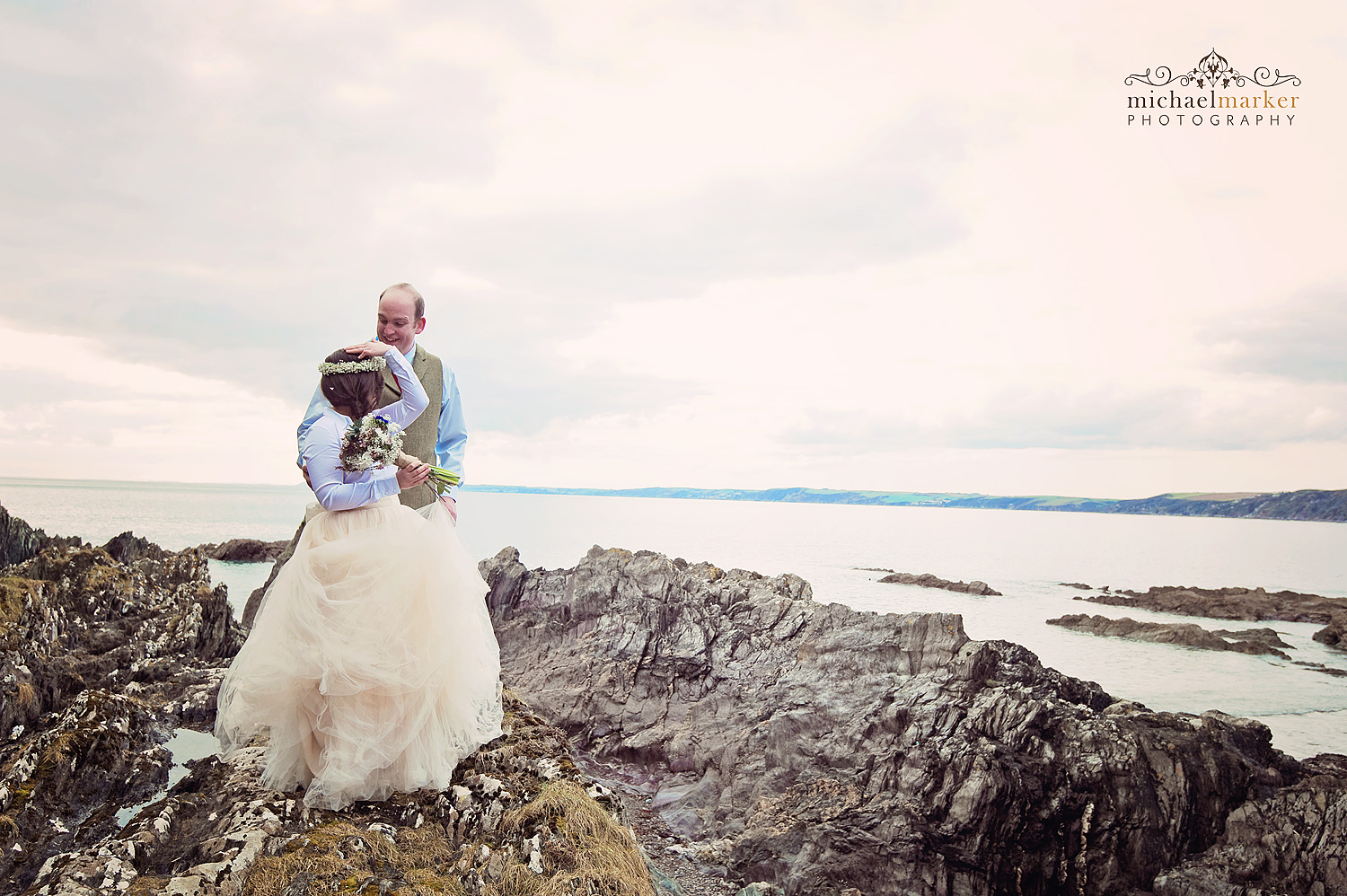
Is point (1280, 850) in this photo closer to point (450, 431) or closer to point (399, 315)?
point (450, 431)

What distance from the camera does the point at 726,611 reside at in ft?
52.5

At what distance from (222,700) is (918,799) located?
869 centimetres

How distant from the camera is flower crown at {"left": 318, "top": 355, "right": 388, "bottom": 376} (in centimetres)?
393

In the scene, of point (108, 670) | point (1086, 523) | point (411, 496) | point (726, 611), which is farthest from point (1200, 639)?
point (1086, 523)

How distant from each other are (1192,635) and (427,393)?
29632 mm

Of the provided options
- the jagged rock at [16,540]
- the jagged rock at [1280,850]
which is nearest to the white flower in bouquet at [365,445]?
the jagged rock at [1280,850]

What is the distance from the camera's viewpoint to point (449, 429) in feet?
16.7

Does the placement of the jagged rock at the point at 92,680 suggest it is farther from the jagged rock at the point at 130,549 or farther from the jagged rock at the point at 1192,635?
the jagged rock at the point at 1192,635

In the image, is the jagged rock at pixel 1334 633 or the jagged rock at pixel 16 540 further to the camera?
the jagged rock at pixel 1334 633

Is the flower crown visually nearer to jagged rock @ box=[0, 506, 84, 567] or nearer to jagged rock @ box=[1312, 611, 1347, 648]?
jagged rock @ box=[0, 506, 84, 567]

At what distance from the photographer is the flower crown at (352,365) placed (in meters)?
3.93

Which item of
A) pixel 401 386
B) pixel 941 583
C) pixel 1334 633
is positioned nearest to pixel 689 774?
pixel 401 386

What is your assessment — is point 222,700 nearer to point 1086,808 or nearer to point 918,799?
point 918,799

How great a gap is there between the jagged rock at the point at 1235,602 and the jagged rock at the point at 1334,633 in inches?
92.6
